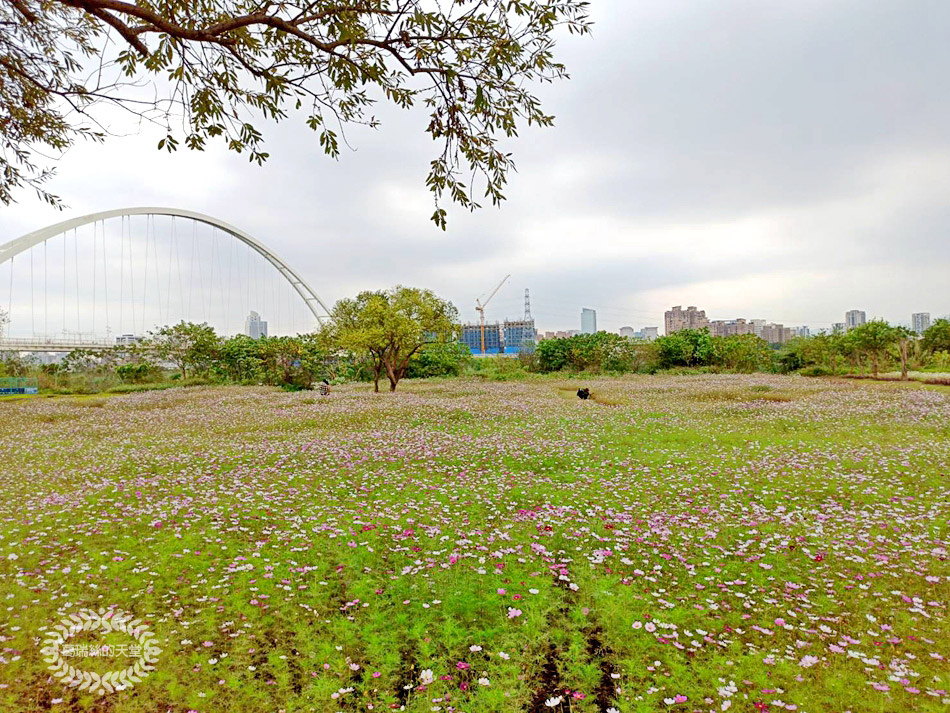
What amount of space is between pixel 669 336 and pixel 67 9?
5491cm

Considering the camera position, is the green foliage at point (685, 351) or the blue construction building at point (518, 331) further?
A: the blue construction building at point (518, 331)

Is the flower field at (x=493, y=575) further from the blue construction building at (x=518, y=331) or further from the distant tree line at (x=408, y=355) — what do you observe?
the blue construction building at (x=518, y=331)

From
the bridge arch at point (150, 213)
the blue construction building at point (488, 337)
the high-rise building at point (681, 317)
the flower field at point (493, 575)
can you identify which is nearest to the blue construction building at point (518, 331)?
the blue construction building at point (488, 337)

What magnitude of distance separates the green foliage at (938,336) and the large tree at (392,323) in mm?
42428

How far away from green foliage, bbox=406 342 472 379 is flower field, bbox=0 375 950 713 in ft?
117

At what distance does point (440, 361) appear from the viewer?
5009 centimetres

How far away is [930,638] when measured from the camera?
457cm

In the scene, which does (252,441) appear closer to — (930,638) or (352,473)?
(352,473)

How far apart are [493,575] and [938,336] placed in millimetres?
54568

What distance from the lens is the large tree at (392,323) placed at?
29766mm

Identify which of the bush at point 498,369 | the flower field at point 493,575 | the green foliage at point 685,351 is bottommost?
the flower field at point 493,575

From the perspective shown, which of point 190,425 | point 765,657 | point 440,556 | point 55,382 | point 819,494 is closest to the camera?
point 765,657

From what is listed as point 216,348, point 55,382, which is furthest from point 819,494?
point 55,382

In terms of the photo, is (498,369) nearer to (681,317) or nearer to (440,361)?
(440,361)
